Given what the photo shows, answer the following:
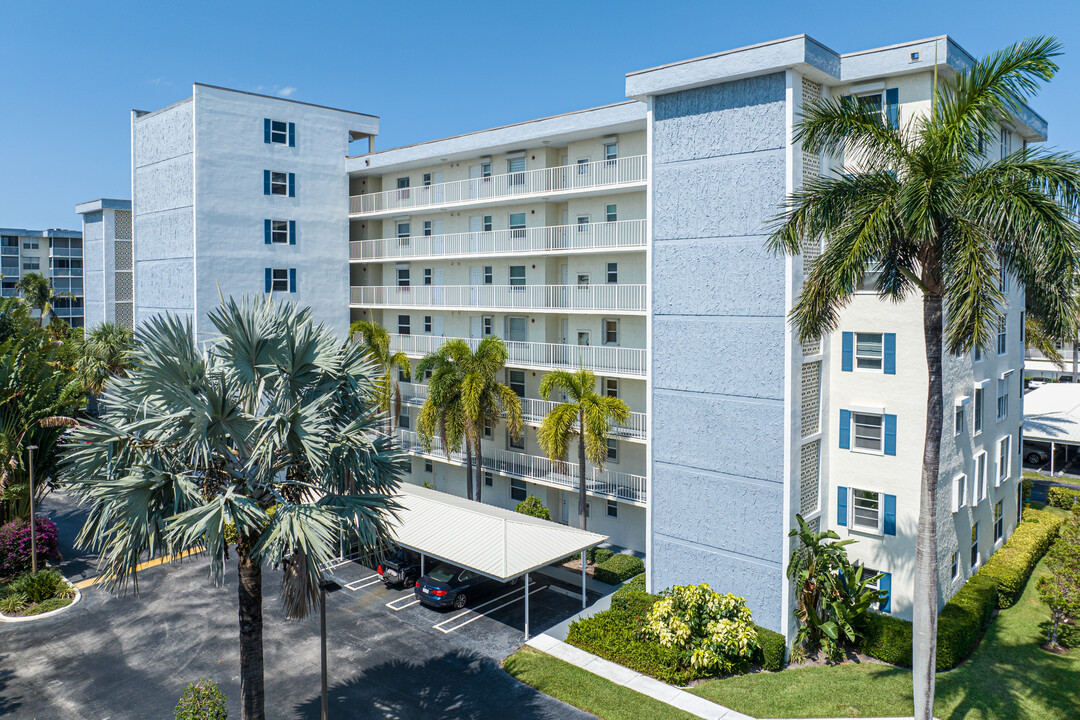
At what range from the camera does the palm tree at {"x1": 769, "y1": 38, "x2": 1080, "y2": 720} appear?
531 inches

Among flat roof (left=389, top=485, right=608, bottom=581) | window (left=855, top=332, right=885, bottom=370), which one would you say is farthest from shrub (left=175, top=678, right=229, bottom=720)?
window (left=855, top=332, right=885, bottom=370)

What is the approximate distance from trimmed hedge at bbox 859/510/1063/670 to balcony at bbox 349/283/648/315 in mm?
12630

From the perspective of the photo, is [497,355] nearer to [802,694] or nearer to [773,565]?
[773,565]

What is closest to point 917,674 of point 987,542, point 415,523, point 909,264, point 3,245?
point 909,264

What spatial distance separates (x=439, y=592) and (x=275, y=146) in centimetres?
2267

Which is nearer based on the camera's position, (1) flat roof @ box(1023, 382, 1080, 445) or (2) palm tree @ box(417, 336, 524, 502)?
(2) palm tree @ box(417, 336, 524, 502)

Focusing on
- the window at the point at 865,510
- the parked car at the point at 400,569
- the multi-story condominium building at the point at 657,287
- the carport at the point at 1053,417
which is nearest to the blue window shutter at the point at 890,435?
the multi-story condominium building at the point at 657,287

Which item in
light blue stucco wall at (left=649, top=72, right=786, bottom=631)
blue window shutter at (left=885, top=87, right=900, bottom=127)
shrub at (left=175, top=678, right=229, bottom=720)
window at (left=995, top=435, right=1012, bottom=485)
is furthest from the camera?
window at (left=995, top=435, right=1012, bottom=485)

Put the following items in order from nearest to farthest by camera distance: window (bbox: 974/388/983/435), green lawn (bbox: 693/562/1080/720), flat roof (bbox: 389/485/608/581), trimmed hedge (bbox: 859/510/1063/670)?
green lawn (bbox: 693/562/1080/720) → trimmed hedge (bbox: 859/510/1063/670) → flat roof (bbox: 389/485/608/581) → window (bbox: 974/388/983/435)

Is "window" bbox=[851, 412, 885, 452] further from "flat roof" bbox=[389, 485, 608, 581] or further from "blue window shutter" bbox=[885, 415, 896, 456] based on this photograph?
"flat roof" bbox=[389, 485, 608, 581]

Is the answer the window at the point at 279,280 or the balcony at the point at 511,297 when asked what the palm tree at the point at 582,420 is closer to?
the balcony at the point at 511,297

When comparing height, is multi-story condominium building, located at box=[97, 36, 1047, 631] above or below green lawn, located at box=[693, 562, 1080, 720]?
above

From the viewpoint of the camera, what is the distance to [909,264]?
15.8 m

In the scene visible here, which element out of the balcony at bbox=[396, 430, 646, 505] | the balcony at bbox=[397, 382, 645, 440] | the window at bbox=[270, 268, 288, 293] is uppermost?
the window at bbox=[270, 268, 288, 293]
